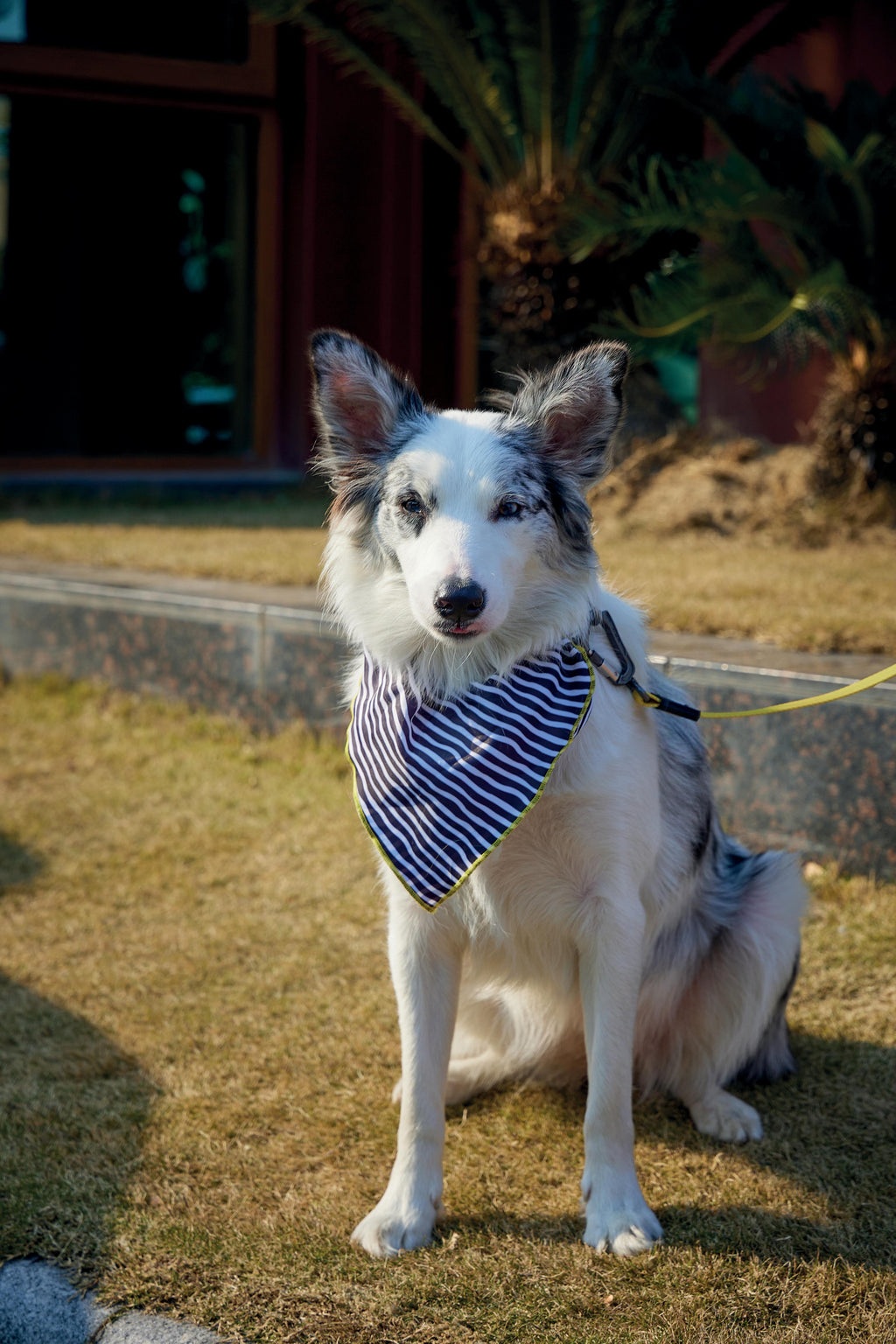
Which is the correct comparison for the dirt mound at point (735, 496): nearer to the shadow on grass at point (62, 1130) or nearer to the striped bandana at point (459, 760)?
the striped bandana at point (459, 760)

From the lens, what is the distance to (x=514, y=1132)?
2.76m

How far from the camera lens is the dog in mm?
2312

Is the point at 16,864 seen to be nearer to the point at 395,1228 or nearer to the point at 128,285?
the point at 395,1228

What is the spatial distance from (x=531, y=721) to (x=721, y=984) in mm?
840

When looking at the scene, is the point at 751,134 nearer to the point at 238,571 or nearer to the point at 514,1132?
the point at 238,571

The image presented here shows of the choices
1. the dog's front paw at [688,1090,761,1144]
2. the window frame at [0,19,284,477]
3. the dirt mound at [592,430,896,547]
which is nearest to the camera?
the dog's front paw at [688,1090,761,1144]

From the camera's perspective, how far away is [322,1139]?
2.73 m

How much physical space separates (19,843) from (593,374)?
2964mm

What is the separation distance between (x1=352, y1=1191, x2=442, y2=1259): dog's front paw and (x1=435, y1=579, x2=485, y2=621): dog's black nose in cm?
114

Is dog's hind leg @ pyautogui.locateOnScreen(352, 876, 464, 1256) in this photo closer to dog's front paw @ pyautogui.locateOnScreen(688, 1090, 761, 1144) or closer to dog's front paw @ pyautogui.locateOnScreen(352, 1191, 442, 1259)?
dog's front paw @ pyautogui.locateOnScreen(352, 1191, 442, 1259)

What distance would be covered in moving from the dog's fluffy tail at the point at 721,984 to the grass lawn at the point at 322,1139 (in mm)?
130

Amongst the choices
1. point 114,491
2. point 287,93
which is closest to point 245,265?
point 287,93

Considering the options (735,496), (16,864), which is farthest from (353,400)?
(735,496)

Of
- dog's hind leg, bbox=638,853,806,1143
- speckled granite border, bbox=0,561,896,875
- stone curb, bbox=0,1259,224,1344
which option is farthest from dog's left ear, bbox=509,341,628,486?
stone curb, bbox=0,1259,224,1344
